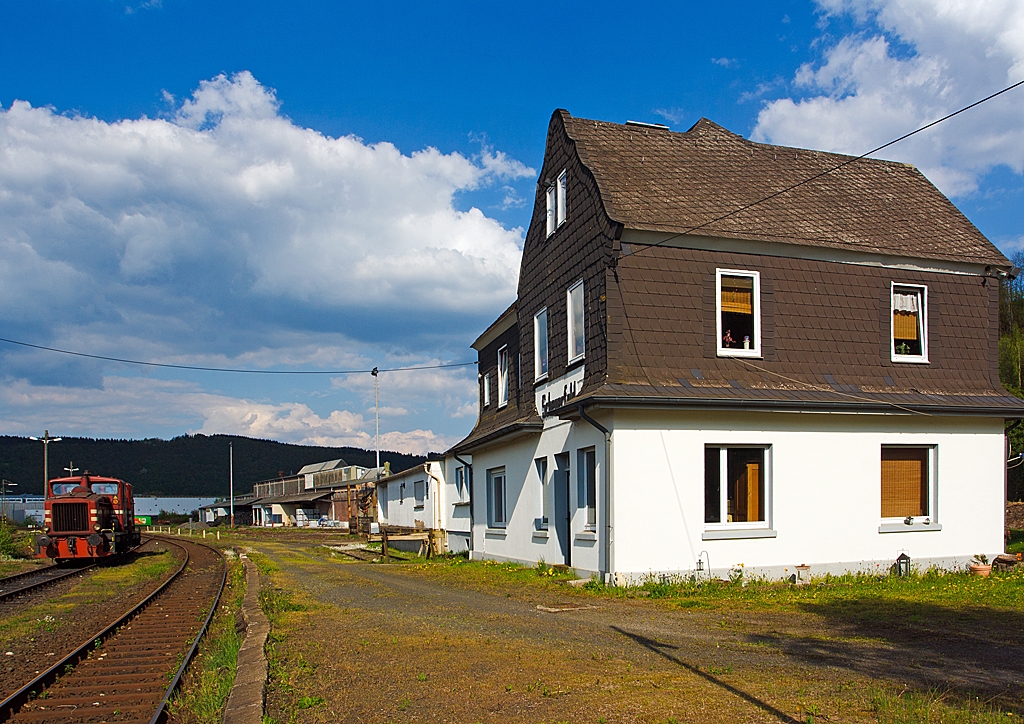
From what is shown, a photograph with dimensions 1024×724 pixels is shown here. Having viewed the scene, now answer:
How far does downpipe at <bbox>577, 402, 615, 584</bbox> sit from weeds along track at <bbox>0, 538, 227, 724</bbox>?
628 cm

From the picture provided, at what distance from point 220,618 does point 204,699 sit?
21.6 feet

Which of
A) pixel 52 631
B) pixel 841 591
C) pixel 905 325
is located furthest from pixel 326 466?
pixel 841 591

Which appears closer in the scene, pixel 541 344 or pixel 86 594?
pixel 86 594

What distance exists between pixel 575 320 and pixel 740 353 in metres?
3.34

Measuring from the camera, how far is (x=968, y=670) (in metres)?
7.59

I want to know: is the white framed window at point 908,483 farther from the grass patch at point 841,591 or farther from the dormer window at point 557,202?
the dormer window at point 557,202

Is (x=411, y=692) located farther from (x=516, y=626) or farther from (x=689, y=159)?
(x=689, y=159)

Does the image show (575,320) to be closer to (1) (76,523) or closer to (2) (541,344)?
(2) (541,344)

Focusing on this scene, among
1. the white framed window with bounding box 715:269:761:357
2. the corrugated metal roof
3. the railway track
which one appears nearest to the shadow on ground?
the white framed window with bounding box 715:269:761:357

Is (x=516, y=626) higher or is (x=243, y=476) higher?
(x=516, y=626)

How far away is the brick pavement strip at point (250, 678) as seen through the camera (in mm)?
6211

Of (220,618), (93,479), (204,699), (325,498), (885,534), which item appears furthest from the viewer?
(325,498)

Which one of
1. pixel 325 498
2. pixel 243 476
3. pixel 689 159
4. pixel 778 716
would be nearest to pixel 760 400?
pixel 689 159

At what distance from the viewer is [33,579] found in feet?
72.5
